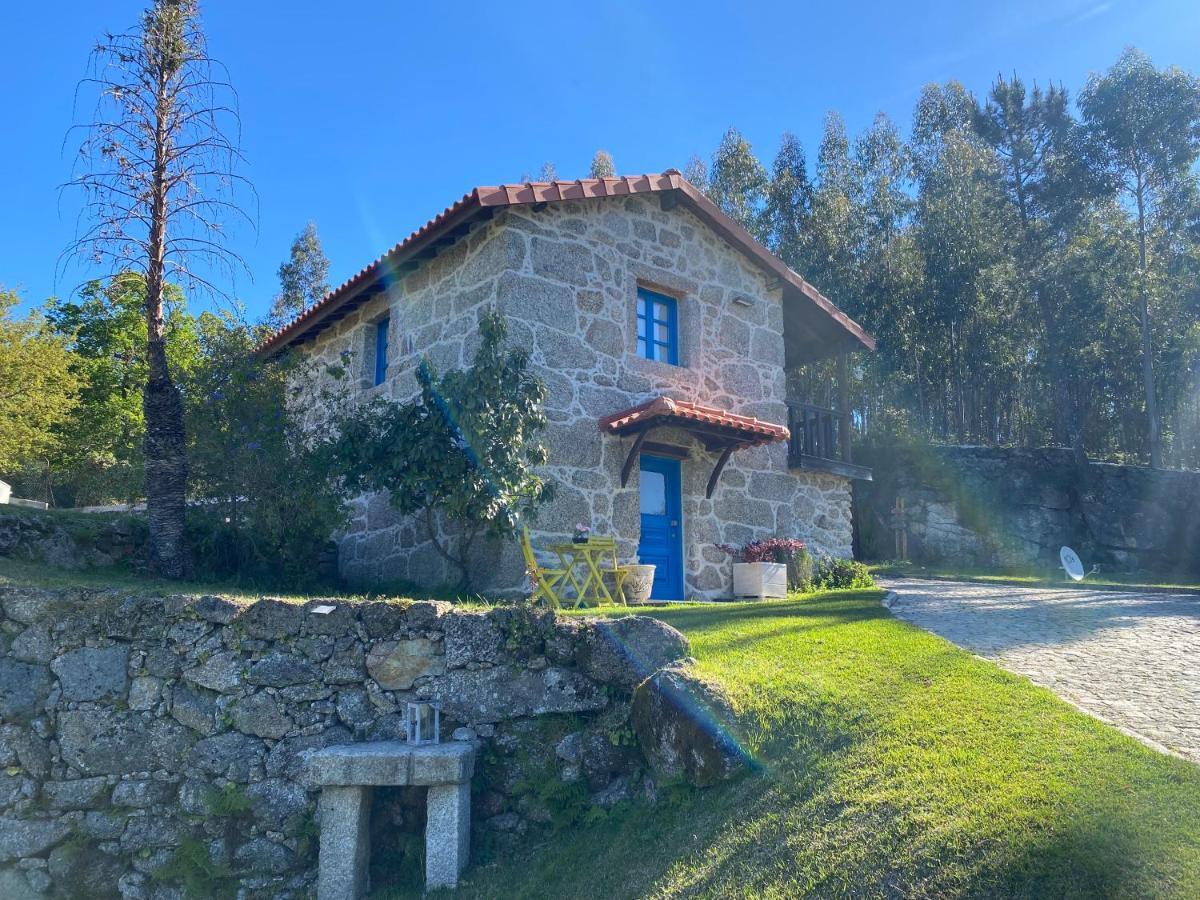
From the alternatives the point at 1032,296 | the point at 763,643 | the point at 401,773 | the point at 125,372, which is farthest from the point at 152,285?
the point at 1032,296

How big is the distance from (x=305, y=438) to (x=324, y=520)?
1.29 metres

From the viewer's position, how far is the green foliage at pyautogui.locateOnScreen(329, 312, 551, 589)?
8.29 m

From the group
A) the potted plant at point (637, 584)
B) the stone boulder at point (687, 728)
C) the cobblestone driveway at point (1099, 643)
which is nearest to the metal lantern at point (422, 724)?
the stone boulder at point (687, 728)

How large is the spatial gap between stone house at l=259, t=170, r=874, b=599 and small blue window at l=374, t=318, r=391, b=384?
0.03 m

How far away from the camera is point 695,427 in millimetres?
10125

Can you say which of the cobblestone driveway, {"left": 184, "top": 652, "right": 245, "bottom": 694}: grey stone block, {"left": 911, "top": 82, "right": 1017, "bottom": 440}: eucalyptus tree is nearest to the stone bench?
{"left": 184, "top": 652, "right": 245, "bottom": 694}: grey stone block

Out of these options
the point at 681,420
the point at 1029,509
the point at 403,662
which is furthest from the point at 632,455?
the point at 1029,509

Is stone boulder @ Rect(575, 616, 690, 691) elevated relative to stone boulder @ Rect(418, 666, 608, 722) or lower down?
elevated

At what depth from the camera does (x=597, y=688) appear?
5.93 meters

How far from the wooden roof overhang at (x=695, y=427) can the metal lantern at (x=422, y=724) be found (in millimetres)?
4676

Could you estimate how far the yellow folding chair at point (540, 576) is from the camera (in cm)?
828

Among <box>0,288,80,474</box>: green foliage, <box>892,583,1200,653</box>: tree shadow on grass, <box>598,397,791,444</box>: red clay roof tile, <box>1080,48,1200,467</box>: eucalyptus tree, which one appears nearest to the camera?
<box>892,583,1200,653</box>: tree shadow on grass

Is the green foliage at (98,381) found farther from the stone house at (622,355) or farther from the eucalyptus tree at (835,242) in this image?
the eucalyptus tree at (835,242)

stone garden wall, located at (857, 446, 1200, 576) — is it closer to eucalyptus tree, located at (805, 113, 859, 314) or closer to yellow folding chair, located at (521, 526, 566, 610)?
eucalyptus tree, located at (805, 113, 859, 314)
